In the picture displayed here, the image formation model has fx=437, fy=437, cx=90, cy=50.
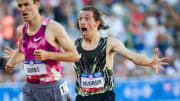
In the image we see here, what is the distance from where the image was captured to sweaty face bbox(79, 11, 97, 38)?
697 centimetres

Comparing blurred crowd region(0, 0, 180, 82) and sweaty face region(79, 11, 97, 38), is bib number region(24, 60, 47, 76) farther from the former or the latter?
blurred crowd region(0, 0, 180, 82)

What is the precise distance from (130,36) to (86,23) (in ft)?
25.0

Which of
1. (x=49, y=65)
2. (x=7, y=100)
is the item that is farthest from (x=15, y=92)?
(x=49, y=65)

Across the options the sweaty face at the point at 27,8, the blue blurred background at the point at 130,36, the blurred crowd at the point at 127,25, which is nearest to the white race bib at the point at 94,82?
the sweaty face at the point at 27,8

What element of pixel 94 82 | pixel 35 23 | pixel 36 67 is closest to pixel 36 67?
pixel 36 67

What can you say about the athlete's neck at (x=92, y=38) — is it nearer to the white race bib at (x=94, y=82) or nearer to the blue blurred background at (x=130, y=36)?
the white race bib at (x=94, y=82)

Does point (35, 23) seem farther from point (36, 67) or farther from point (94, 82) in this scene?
point (94, 82)

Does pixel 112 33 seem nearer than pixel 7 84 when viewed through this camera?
No

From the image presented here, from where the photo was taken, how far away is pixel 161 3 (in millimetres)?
16484

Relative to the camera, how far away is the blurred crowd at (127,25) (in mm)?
11977

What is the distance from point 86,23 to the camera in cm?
699

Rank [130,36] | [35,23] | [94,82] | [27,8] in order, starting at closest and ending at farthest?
[27,8] < [35,23] < [94,82] < [130,36]

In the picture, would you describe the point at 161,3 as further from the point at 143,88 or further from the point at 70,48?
the point at 70,48

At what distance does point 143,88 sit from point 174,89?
120 centimetres
